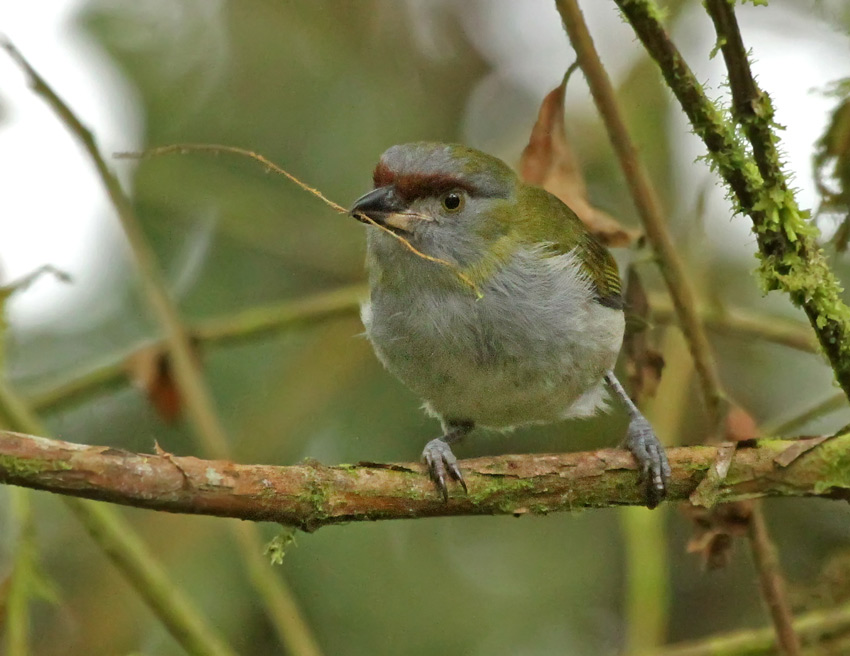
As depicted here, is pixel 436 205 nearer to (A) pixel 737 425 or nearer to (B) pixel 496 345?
(B) pixel 496 345

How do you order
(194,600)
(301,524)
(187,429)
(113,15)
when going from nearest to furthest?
(301,524), (194,600), (187,429), (113,15)

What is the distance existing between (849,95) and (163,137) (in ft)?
12.3

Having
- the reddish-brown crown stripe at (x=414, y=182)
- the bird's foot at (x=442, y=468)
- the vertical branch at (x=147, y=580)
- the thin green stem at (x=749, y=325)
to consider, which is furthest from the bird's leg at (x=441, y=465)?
the thin green stem at (x=749, y=325)

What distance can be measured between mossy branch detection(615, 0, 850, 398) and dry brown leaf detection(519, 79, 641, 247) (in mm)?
1390

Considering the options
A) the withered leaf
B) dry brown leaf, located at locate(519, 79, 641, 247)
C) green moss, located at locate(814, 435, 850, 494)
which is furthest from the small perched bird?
green moss, located at locate(814, 435, 850, 494)

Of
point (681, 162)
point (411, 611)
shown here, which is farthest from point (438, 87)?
point (411, 611)

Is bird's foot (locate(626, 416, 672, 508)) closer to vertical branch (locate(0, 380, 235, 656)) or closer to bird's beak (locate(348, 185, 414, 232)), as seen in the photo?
bird's beak (locate(348, 185, 414, 232))

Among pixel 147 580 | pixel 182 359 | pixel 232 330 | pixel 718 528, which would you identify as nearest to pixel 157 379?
pixel 182 359

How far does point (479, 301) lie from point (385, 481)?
3.91 feet

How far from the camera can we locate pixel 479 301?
3.41m

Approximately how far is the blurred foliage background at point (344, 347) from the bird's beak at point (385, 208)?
116cm

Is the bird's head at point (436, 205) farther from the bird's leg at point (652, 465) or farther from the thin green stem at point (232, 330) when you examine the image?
the bird's leg at point (652, 465)

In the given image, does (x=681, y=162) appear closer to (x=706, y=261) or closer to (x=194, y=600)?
(x=706, y=261)

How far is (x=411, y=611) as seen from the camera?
466cm
